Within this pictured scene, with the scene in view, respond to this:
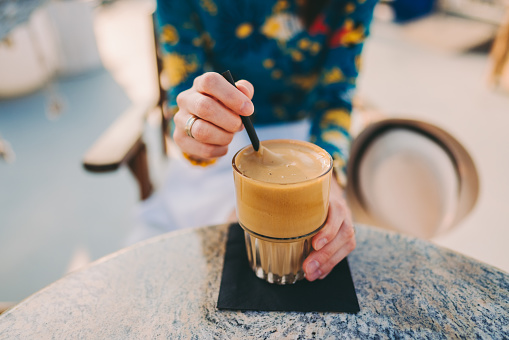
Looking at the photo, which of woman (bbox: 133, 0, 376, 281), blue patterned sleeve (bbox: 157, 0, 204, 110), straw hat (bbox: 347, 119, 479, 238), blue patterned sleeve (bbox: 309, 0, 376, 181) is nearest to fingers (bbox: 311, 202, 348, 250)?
woman (bbox: 133, 0, 376, 281)

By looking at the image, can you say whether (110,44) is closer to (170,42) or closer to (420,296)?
(170,42)

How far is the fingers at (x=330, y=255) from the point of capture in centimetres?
68

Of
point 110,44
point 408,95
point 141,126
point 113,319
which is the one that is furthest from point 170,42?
point 110,44

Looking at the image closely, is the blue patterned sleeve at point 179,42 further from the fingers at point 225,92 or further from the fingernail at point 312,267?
the fingernail at point 312,267

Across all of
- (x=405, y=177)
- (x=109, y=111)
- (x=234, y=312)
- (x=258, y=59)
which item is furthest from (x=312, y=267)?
(x=109, y=111)

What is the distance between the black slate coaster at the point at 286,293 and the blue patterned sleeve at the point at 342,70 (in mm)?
601

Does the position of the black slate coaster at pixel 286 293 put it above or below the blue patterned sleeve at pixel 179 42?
below

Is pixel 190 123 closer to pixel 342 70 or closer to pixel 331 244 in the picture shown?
pixel 331 244

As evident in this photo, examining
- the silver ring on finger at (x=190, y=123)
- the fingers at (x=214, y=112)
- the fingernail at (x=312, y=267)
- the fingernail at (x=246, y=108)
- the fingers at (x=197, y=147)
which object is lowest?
the fingernail at (x=312, y=267)

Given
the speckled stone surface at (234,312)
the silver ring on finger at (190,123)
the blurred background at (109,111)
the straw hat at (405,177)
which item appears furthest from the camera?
the blurred background at (109,111)

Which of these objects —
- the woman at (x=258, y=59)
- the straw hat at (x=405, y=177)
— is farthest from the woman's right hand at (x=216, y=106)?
the straw hat at (x=405, y=177)

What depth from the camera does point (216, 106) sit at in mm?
662

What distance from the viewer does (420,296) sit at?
0.65 m

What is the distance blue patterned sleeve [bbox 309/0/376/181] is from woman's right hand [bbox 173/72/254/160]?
1.81 feet
